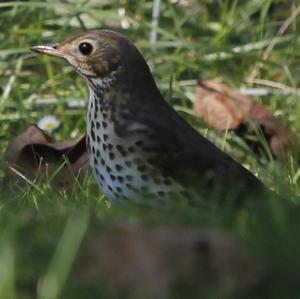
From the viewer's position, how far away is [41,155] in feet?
21.3

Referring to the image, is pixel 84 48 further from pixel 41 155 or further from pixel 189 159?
pixel 41 155

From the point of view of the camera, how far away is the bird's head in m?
5.69

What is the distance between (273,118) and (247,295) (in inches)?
149

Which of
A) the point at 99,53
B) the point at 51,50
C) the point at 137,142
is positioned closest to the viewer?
the point at 137,142

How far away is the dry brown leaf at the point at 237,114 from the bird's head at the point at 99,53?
Answer: 1.28m

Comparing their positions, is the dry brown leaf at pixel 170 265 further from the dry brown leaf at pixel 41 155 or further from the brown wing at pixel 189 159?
the dry brown leaf at pixel 41 155

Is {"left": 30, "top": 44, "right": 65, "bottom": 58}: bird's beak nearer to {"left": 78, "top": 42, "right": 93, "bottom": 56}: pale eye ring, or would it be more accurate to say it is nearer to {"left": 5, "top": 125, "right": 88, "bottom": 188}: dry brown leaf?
{"left": 78, "top": 42, "right": 93, "bottom": 56}: pale eye ring

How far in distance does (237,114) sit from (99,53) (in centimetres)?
153

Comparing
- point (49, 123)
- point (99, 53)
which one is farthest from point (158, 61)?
point (99, 53)

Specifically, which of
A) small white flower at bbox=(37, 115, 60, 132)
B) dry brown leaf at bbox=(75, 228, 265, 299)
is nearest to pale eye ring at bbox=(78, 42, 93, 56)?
small white flower at bbox=(37, 115, 60, 132)

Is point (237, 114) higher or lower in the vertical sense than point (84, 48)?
lower

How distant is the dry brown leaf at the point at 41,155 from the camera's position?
20.6 ft

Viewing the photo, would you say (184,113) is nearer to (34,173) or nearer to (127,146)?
(34,173)

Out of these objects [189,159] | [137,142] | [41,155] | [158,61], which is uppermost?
[137,142]
